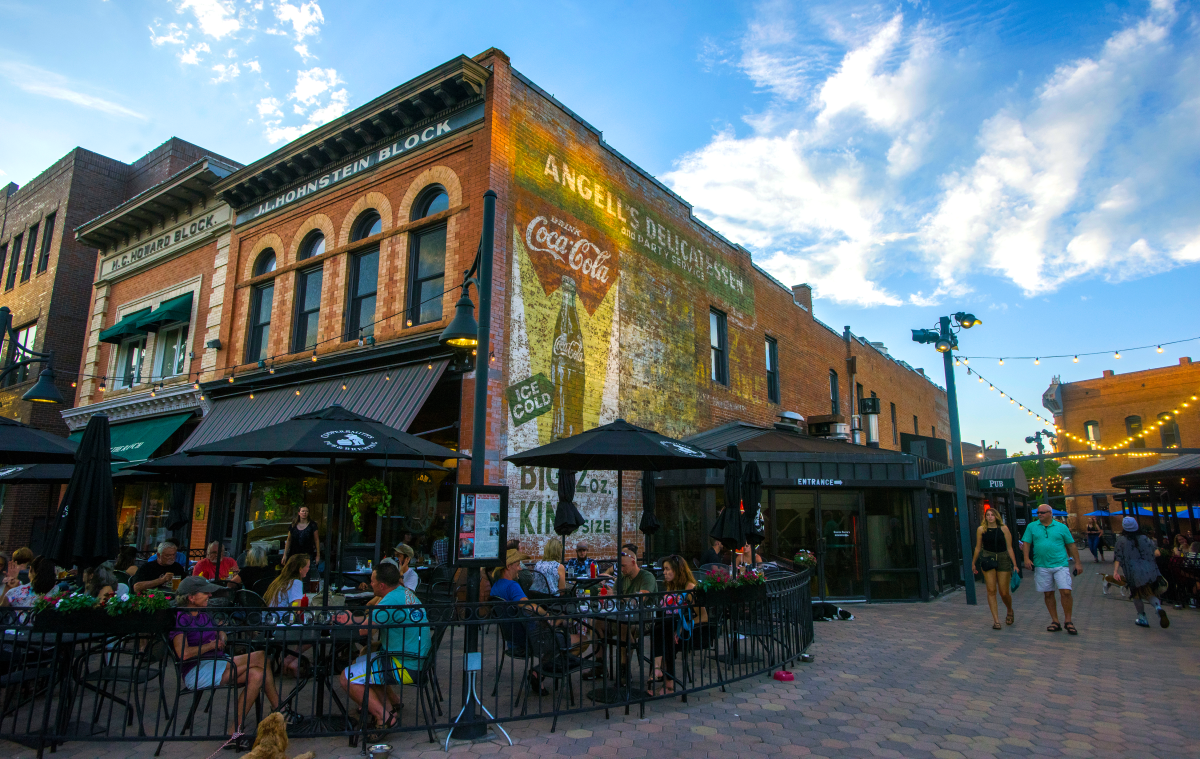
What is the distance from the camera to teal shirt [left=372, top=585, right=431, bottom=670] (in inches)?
207

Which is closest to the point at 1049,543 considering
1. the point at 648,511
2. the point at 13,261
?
the point at 648,511

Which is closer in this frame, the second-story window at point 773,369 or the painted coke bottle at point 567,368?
the painted coke bottle at point 567,368

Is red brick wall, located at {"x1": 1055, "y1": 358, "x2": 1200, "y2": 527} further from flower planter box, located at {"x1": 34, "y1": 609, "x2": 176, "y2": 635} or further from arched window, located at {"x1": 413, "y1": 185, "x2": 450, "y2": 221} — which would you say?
flower planter box, located at {"x1": 34, "y1": 609, "x2": 176, "y2": 635}

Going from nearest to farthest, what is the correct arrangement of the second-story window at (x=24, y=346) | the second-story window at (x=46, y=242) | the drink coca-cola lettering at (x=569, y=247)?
1. the drink coca-cola lettering at (x=569, y=247)
2. the second-story window at (x=24, y=346)
3. the second-story window at (x=46, y=242)

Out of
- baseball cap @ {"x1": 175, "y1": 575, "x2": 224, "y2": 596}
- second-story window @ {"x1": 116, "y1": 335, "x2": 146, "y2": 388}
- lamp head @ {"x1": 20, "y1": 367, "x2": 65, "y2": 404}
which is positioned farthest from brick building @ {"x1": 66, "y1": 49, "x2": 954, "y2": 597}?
baseball cap @ {"x1": 175, "y1": 575, "x2": 224, "y2": 596}

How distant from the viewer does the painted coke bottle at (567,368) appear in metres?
13.1

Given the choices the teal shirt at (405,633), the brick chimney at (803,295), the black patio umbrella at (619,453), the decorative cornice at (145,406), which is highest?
the brick chimney at (803,295)

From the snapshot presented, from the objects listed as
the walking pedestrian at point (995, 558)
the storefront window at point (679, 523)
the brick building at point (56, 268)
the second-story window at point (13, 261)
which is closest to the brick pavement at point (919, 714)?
the walking pedestrian at point (995, 558)

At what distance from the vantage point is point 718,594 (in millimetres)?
6699

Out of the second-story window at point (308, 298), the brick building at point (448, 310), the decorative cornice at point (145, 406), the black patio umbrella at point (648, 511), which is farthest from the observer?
the decorative cornice at point (145, 406)

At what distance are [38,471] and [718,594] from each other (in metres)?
14.1

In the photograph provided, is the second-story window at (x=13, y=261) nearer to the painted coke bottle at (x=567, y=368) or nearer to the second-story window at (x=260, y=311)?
the second-story window at (x=260, y=311)

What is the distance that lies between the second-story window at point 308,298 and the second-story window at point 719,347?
1003cm

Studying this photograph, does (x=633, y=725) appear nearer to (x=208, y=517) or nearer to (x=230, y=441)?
(x=230, y=441)
